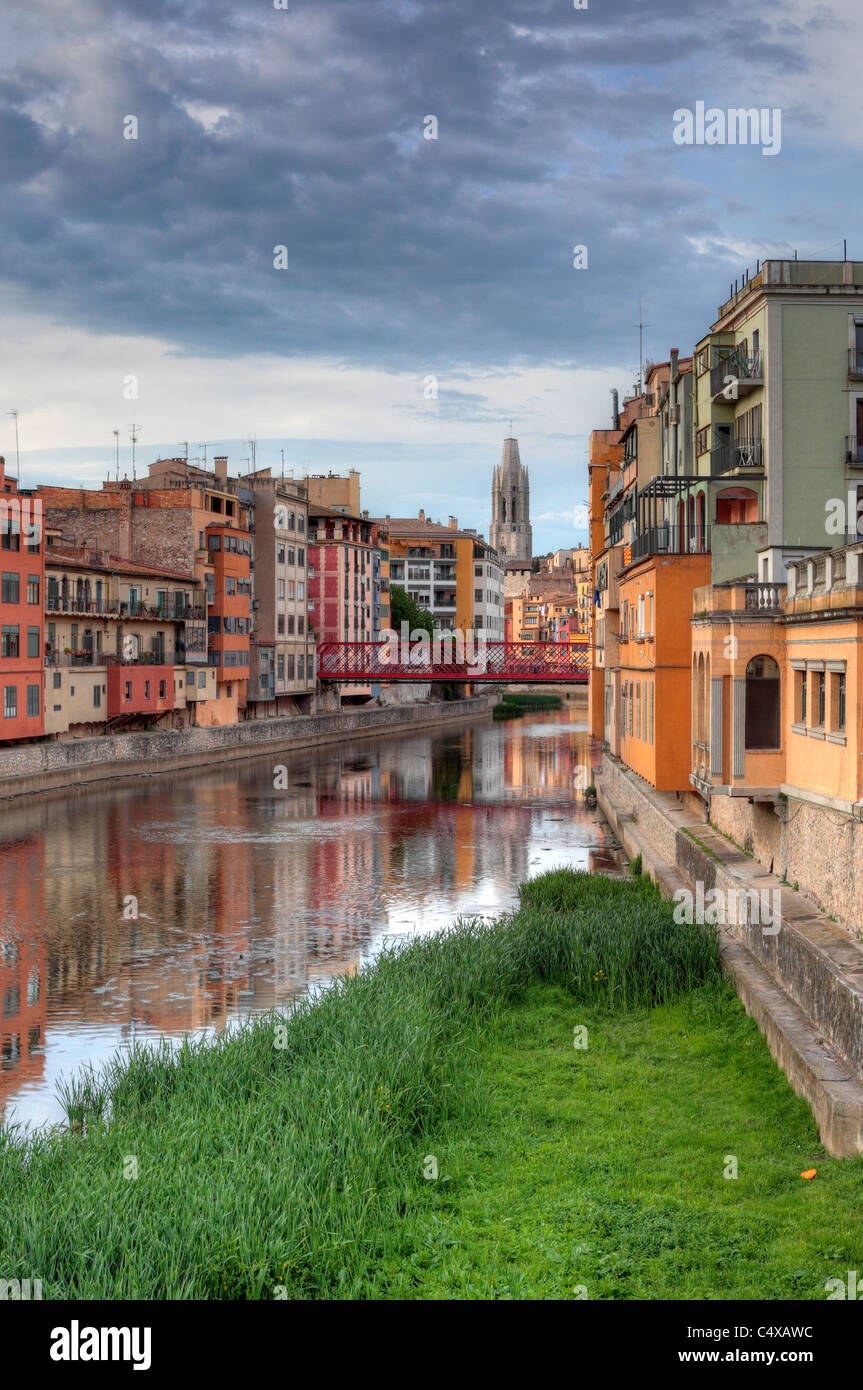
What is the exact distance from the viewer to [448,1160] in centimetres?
1309

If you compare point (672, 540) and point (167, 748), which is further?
point (167, 748)

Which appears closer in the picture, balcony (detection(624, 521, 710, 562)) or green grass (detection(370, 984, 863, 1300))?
green grass (detection(370, 984, 863, 1300))

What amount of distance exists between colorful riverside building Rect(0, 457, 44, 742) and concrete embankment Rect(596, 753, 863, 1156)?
28122 mm

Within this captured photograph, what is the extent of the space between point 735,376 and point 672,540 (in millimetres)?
6072

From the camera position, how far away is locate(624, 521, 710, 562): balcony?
3512cm

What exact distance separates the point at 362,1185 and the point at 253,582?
66694 mm

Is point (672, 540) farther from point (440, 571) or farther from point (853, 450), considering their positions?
point (440, 571)

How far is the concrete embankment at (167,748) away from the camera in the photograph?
4716 cm

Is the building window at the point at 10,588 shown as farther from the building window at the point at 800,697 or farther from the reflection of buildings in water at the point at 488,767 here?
the building window at the point at 800,697

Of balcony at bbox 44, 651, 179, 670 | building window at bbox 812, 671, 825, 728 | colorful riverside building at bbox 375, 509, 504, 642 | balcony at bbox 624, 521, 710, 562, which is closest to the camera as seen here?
building window at bbox 812, 671, 825, 728

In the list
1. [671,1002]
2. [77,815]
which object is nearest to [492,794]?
[77,815]

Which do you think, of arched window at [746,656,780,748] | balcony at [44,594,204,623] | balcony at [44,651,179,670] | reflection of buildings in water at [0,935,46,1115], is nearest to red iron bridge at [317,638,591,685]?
balcony at [44,594,204,623]

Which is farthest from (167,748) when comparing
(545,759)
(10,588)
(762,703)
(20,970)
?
(762,703)

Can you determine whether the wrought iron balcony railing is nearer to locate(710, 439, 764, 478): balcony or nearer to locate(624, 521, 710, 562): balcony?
locate(710, 439, 764, 478): balcony
